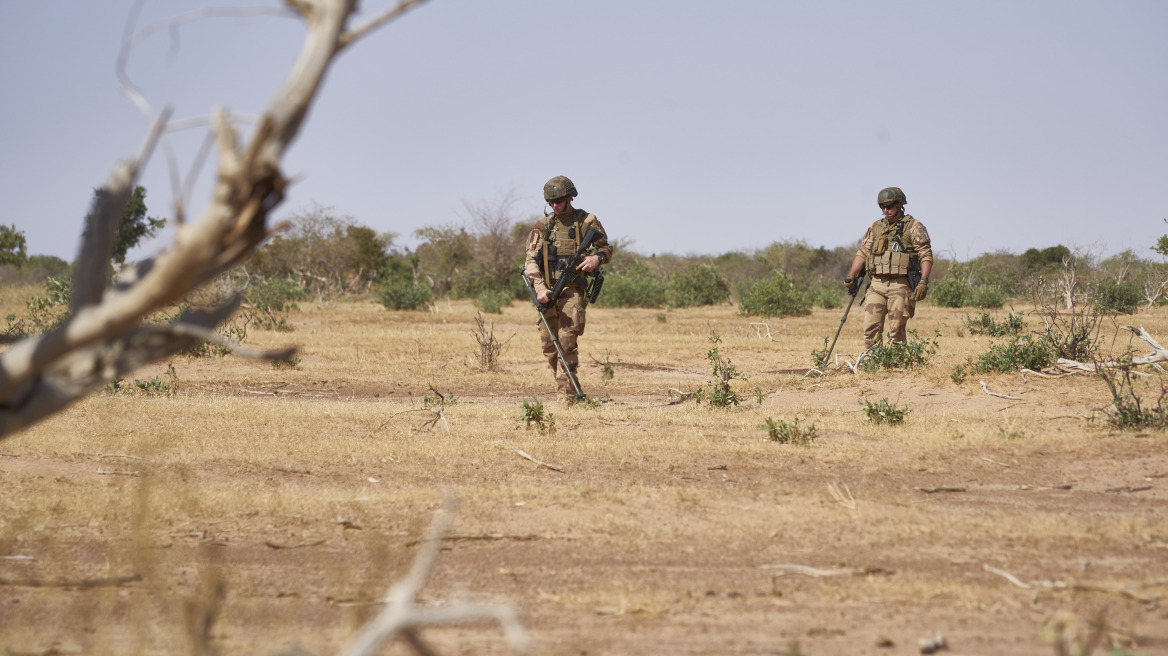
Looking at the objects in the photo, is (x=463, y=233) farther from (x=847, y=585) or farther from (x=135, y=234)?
(x=847, y=585)

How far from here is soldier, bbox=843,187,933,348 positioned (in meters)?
10.1

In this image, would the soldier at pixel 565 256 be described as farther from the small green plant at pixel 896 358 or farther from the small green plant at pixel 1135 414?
the small green plant at pixel 1135 414

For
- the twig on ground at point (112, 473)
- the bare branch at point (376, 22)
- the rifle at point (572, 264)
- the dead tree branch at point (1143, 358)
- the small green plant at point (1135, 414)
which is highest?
the bare branch at point (376, 22)

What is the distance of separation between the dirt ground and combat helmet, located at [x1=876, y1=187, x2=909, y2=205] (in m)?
2.43

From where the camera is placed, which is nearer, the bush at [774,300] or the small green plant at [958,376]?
the small green plant at [958,376]

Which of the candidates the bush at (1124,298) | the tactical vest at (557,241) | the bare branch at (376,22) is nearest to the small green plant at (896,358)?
the tactical vest at (557,241)

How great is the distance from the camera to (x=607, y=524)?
4480mm

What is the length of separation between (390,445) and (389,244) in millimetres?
35482

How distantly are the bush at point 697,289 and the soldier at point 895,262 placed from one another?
16.0 metres

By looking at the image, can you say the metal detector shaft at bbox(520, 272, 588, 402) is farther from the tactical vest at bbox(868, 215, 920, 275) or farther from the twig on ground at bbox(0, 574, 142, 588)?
the twig on ground at bbox(0, 574, 142, 588)

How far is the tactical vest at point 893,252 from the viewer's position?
1007cm

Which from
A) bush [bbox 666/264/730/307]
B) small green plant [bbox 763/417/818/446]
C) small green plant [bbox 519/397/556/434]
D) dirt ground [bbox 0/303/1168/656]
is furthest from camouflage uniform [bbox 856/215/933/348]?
bush [bbox 666/264/730/307]

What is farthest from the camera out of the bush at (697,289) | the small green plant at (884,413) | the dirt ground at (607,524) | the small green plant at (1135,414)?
the bush at (697,289)

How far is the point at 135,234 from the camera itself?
2911 cm
